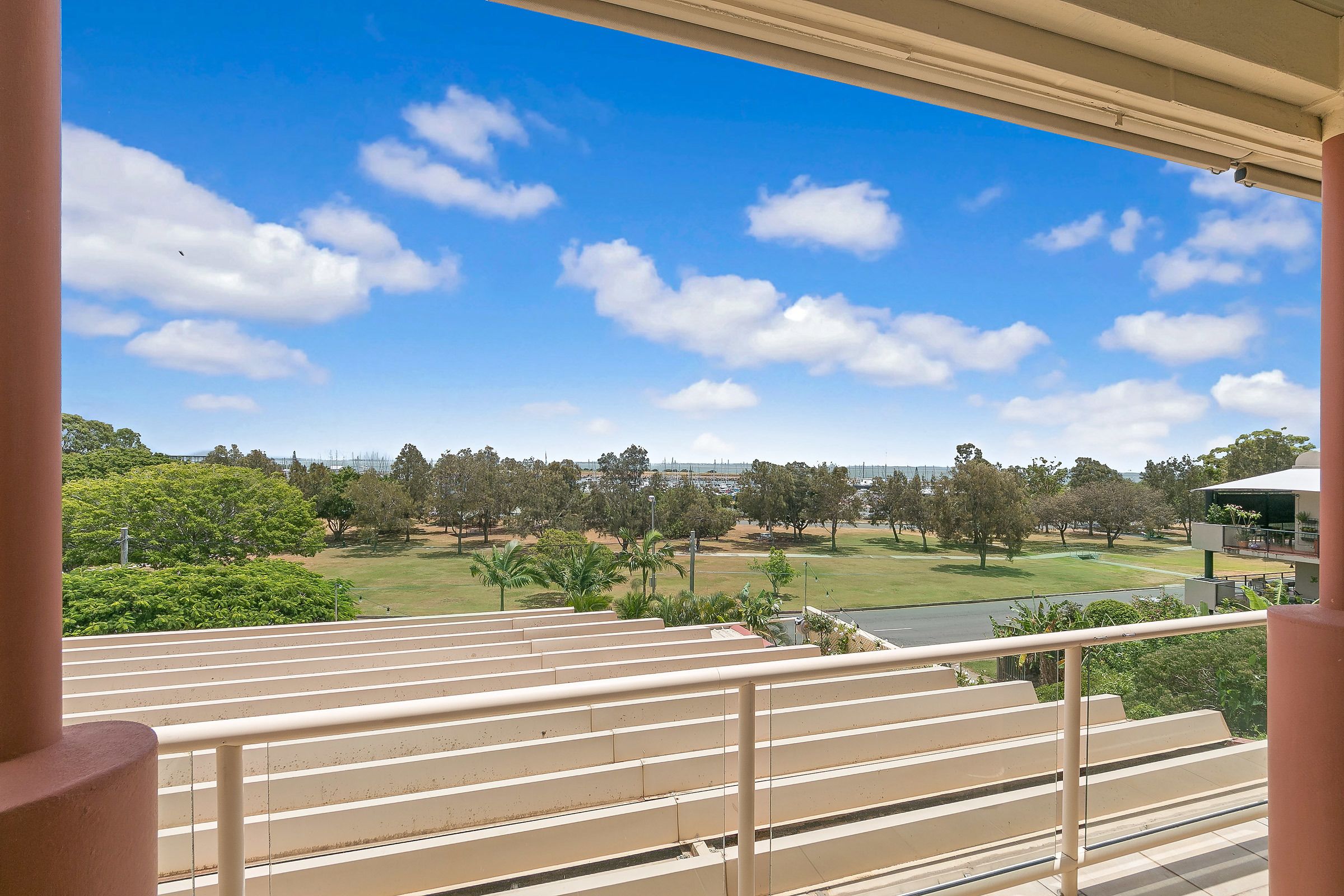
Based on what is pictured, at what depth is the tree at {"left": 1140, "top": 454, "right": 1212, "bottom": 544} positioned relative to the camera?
111ft

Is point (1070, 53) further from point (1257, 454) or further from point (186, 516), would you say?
point (1257, 454)

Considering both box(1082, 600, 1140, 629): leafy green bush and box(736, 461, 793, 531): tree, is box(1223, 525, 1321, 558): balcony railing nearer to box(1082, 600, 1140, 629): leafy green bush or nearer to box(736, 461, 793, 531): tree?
box(1082, 600, 1140, 629): leafy green bush

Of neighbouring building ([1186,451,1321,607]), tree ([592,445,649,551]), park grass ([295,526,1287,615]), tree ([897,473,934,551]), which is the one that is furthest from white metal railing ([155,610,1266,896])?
tree ([897,473,934,551])

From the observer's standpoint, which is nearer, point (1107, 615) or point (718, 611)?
point (1107, 615)

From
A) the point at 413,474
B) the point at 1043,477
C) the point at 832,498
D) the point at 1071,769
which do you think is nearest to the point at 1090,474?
the point at 1043,477

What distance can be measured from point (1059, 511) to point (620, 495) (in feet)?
92.2

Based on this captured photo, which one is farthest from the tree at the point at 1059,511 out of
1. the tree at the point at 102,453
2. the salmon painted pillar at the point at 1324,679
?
the tree at the point at 102,453

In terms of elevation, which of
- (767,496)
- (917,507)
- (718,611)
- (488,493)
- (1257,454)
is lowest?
(718,611)

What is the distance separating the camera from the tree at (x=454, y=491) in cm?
4372

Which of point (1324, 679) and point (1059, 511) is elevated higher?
point (1324, 679)

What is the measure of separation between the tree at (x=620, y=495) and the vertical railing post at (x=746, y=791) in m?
38.9

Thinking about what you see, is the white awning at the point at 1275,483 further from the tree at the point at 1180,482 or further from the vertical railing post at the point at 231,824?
the vertical railing post at the point at 231,824

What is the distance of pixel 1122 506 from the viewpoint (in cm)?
3850

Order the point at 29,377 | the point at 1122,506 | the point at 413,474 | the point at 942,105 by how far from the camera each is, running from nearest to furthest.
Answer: the point at 29,377 < the point at 942,105 < the point at 1122,506 < the point at 413,474
